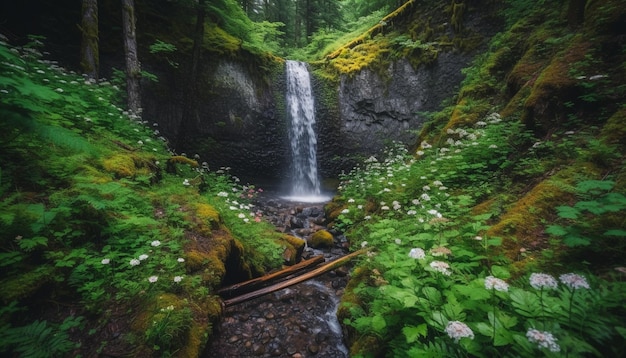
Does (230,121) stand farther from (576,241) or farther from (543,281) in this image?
(543,281)

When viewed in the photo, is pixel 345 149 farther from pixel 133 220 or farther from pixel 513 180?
pixel 133 220

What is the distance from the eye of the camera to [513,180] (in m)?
4.26

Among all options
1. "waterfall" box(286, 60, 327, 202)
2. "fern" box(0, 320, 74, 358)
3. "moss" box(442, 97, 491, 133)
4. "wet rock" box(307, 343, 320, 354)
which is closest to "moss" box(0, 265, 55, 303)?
"fern" box(0, 320, 74, 358)

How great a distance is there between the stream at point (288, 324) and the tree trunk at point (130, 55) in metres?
7.00

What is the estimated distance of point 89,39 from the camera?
283 inches

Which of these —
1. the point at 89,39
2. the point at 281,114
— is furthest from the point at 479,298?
the point at 281,114

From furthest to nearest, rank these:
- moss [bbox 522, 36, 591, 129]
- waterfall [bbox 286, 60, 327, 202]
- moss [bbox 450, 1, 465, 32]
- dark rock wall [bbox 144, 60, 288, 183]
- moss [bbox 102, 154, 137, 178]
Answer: waterfall [bbox 286, 60, 327, 202], moss [bbox 450, 1, 465, 32], dark rock wall [bbox 144, 60, 288, 183], moss [bbox 522, 36, 591, 129], moss [bbox 102, 154, 137, 178]

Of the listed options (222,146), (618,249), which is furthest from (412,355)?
(222,146)

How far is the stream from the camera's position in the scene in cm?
344

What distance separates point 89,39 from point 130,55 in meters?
0.96

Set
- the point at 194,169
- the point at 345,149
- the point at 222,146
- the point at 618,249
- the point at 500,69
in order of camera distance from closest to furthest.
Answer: the point at 618,249
the point at 194,169
the point at 500,69
the point at 222,146
the point at 345,149

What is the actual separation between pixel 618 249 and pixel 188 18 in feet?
45.7

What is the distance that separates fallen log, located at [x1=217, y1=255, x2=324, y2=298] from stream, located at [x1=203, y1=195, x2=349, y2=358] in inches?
7.8

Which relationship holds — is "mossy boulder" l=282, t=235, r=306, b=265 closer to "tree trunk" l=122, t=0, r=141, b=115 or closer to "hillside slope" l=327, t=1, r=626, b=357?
"hillside slope" l=327, t=1, r=626, b=357
